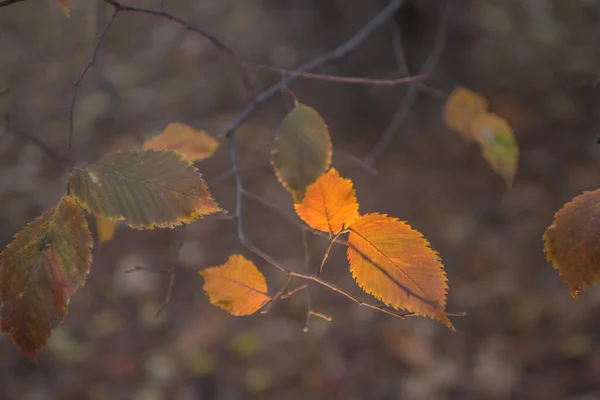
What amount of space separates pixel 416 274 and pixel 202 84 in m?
1.68

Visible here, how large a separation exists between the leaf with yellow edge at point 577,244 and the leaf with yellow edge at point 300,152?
0.75 feet

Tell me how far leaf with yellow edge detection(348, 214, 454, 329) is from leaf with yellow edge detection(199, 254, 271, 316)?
13cm

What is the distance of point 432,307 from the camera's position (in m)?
0.43

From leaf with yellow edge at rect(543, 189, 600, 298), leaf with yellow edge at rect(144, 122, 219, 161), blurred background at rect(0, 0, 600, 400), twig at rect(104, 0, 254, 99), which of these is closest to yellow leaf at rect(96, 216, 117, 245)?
leaf with yellow edge at rect(144, 122, 219, 161)

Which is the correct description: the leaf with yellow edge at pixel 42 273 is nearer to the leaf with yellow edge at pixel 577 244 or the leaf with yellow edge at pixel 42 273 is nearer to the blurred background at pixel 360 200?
the leaf with yellow edge at pixel 577 244

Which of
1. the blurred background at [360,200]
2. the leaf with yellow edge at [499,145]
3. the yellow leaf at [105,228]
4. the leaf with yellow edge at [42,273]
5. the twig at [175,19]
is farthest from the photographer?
the blurred background at [360,200]

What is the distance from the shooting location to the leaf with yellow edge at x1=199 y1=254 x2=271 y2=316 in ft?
1.74

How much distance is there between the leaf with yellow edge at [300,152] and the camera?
0.42 meters

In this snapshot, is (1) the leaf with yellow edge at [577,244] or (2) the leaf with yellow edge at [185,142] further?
(2) the leaf with yellow edge at [185,142]

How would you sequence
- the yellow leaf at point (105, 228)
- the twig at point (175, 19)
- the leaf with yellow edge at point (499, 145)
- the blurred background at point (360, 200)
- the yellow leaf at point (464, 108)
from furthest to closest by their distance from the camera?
the blurred background at point (360, 200)
the yellow leaf at point (464, 108)
the leaf with yellow edge at point (499, 145)
the yellow leaf at point (105, 228)
the twig at point (175, 19)

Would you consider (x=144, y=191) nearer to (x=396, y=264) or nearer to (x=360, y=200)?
(x=396, y=264)

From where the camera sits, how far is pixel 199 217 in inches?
17.5

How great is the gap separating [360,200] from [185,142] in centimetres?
88

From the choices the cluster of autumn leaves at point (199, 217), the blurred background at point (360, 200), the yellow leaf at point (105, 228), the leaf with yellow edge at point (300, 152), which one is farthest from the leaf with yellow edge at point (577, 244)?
the blurred background at point (360, 200)
